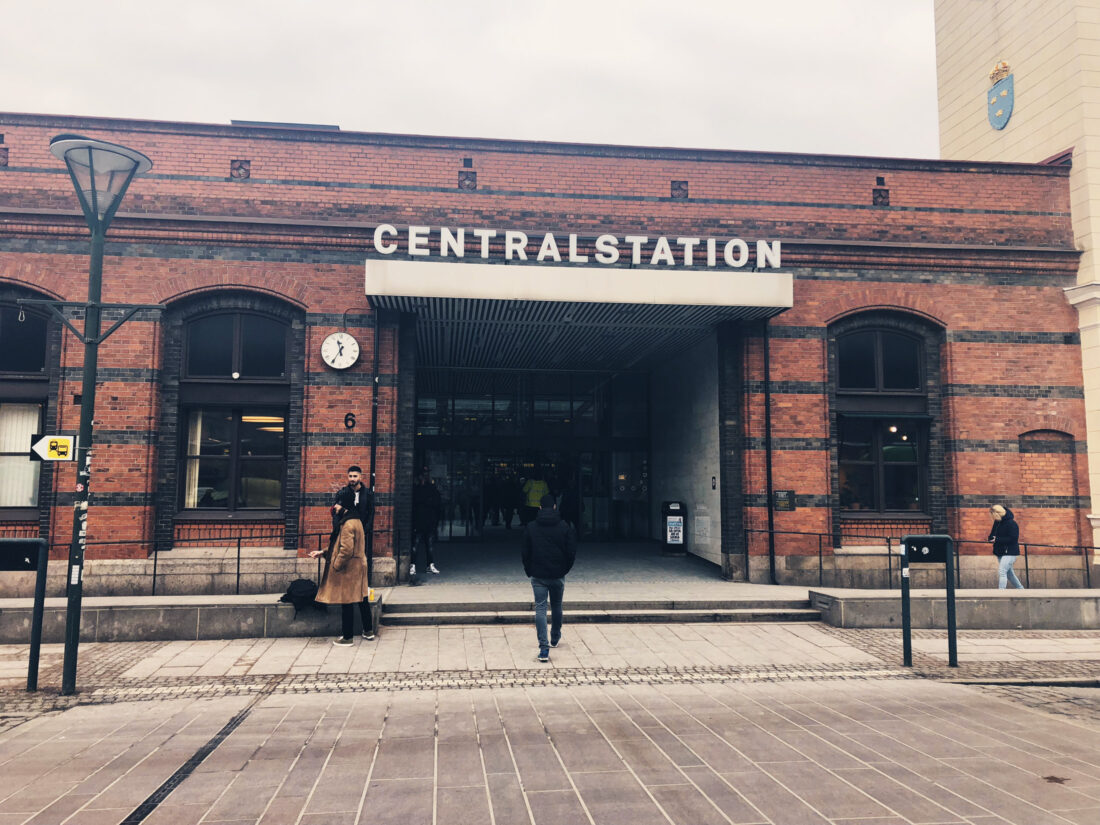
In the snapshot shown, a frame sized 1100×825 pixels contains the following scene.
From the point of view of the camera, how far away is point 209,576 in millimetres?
10578

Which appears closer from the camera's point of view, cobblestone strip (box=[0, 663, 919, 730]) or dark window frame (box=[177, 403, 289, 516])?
cobblestone strip (box=[0, 663, 919, 730])

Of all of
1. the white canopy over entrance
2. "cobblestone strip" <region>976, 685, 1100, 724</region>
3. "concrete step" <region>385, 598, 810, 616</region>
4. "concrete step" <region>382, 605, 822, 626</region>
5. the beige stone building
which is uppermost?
the beige stone building

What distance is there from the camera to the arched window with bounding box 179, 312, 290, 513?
1116cm

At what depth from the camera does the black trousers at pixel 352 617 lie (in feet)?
27.1

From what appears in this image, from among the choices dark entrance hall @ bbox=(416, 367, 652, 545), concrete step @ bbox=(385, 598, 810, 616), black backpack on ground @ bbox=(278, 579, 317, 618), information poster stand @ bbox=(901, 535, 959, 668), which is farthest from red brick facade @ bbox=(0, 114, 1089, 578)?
dark entrance hall @ bbox=(416, 367, 652, 545)

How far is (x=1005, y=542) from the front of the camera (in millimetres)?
10930

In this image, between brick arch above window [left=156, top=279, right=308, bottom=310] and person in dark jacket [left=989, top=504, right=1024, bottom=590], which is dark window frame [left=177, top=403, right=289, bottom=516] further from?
person in dark jacket [left=989, top=504, right=1024, bottom=590]

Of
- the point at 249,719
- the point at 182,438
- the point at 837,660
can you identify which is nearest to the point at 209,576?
the point at 182,438

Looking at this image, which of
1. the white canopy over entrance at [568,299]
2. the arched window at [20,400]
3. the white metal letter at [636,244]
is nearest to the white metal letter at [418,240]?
the white canopy over entrance at [568,299]

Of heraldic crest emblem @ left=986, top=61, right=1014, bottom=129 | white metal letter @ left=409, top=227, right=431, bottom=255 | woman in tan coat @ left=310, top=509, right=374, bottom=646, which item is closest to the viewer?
woman in tan coat @ left=310, top=509, right=374, bottom=646

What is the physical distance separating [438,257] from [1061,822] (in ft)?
33.3

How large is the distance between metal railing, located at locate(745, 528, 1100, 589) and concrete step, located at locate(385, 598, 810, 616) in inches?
63.4

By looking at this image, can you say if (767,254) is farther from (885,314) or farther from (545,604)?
(545,604)

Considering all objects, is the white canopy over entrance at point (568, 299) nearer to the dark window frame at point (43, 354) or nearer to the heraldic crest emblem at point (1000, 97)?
the dark window frame at point (43, 354)
